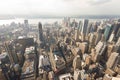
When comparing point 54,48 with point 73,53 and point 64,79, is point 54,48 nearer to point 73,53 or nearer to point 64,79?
point 73,53

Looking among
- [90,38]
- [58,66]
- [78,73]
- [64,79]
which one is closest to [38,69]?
[58,66]

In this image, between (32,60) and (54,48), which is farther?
(54,48)

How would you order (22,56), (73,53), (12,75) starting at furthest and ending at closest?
(73,53), (22,56), (12,75)

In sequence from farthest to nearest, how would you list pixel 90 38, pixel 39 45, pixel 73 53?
pixel 90 38, pixel 39 45, pixel 73 53

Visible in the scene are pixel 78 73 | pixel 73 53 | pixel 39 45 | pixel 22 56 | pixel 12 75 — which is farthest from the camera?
pixel 39 45

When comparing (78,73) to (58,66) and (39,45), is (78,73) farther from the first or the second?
(39,45)

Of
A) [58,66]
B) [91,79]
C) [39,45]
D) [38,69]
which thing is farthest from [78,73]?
[39,45]

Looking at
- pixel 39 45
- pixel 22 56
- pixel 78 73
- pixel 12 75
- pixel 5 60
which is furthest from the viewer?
pixel 39 45

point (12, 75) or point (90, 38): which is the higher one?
point (90, 38)

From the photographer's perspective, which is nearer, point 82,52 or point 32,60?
point 32,60
